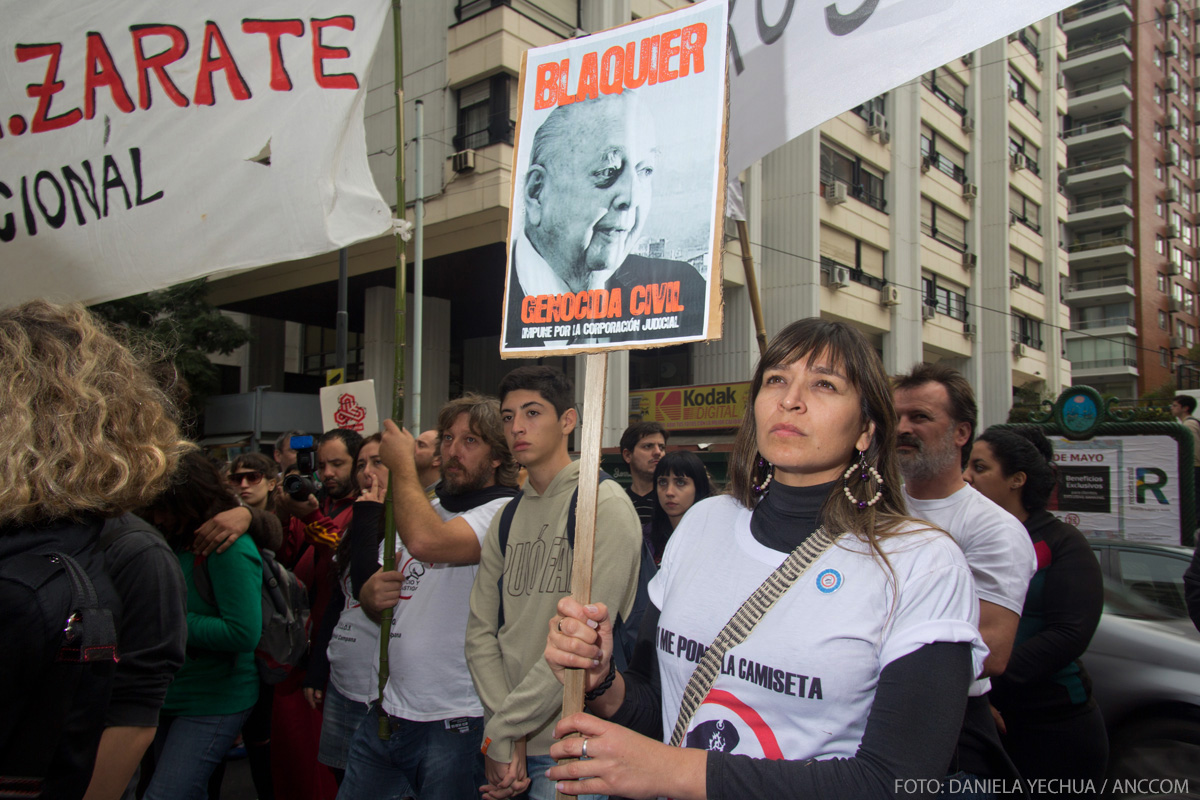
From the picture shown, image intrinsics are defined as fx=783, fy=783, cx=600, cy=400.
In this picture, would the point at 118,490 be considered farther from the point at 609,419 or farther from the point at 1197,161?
the point at 1197,161

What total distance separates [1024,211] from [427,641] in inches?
1385

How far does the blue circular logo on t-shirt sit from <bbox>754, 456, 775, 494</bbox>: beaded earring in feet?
1.07

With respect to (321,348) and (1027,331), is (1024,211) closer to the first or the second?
(1027,331)

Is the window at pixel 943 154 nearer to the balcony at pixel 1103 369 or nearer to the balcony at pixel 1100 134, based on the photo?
the balcony at pixel 1100 134

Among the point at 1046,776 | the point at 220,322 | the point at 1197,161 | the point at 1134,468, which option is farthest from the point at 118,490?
the point at 1197,161

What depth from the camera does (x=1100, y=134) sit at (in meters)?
44.1

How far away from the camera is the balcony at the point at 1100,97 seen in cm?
4341

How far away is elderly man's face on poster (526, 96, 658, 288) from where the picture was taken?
181 cm

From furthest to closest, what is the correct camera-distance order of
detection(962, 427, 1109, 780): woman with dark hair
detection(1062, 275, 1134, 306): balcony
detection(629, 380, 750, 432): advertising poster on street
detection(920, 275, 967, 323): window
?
detection(1062, 275, 1134, 306): balcony
detection(920, 275, 967, 323): window
detection(629, 380, 750, 432): advertising poster on street
detection(962, 427, 1109, 780): woman with dark hair

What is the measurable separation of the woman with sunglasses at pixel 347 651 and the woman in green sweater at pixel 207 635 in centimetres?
37

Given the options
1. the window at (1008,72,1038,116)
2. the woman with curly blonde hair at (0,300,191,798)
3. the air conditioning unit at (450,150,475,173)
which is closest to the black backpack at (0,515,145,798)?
the woman with curly blonde hair at (0,300,191,798)

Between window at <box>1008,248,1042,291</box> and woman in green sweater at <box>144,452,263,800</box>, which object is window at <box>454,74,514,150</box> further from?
window at <box>1008,248,1042,291</box>

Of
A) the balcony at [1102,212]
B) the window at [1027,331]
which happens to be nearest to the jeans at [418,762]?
the window at [1027,331]

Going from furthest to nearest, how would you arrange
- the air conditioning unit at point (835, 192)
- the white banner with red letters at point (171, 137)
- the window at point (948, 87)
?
the window at point (948, 87) < the air conditioning unit at point (835, 192) < the white banner with red letters at point (171, 137)
